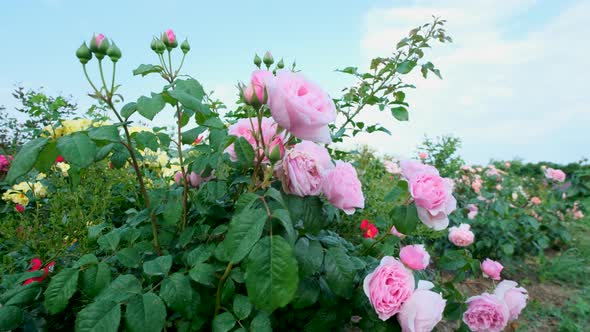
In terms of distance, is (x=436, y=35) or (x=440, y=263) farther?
(x=436, y=35)

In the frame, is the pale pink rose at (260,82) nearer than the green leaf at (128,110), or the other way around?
the pale pink rose at (260,82)

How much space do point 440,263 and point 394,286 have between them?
49 centimetres

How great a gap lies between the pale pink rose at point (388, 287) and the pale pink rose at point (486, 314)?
0.51m

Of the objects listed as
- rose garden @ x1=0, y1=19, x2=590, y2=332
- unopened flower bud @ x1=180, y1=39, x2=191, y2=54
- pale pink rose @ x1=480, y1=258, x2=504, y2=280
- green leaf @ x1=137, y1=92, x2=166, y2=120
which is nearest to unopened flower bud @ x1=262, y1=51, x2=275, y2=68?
rose garden @ x1=0, y1=19, x2=590, y2=332

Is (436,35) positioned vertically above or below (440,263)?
above

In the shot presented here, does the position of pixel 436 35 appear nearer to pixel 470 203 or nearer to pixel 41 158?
pixel 41 158

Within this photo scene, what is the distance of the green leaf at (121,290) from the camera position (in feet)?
3.20

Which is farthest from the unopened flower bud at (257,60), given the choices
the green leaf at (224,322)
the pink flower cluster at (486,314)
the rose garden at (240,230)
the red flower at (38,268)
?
the pink flower cluster at (486,314)

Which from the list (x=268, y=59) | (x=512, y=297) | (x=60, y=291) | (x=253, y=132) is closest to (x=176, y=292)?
(x=60, y=291)

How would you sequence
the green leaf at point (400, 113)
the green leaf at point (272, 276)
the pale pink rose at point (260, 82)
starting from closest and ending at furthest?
the green leaf at point (272, 276) → the pale pink rose at point (260, 82) → the green leaf at point (400, 113)

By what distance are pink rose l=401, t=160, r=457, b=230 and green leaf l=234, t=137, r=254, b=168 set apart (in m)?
0.48

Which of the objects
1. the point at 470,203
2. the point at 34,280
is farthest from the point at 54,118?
the point at 470,203

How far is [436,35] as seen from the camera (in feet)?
6.31

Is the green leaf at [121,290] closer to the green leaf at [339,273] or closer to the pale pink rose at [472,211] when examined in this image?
the green leaf at [339,273]
